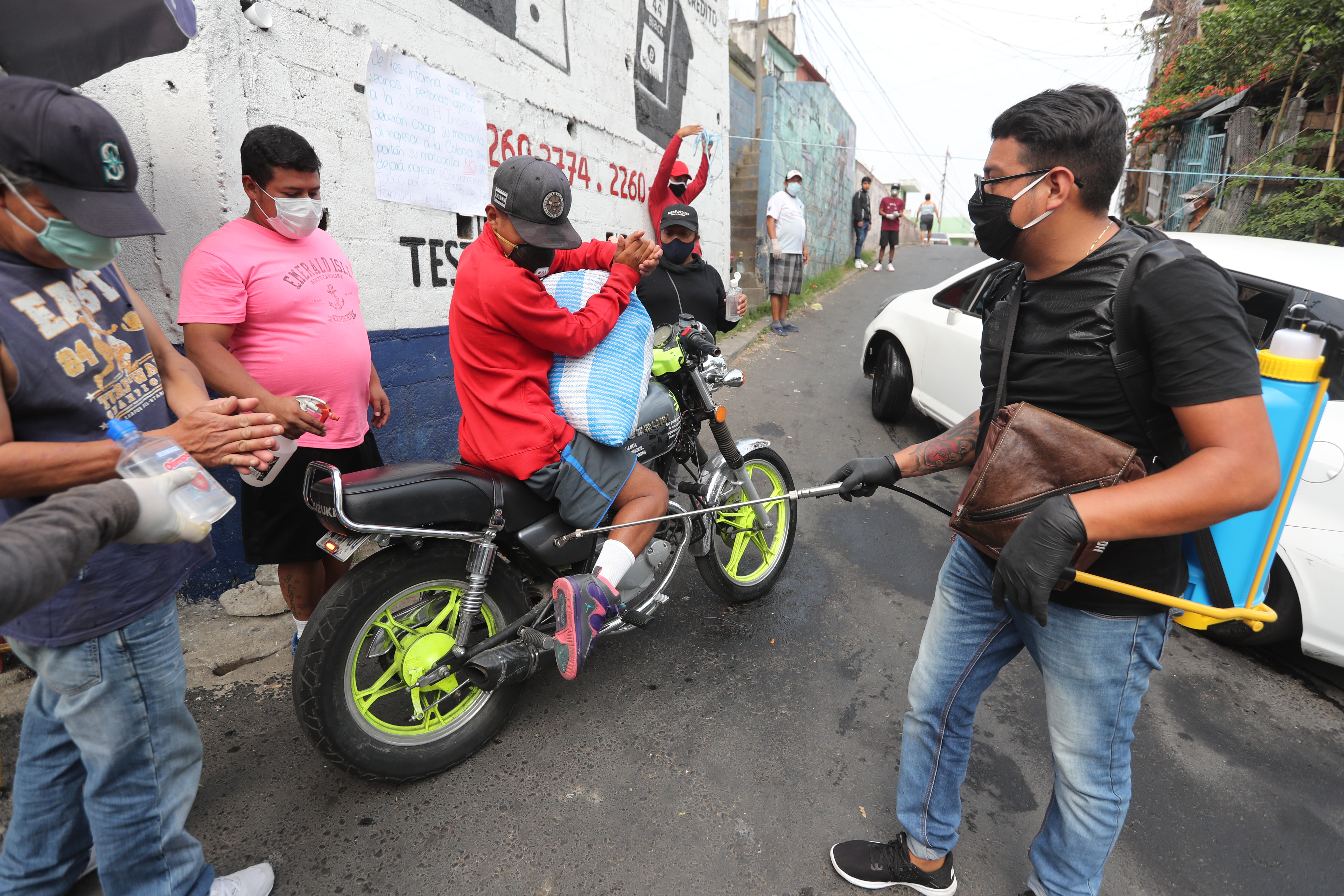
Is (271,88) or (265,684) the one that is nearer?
(265,684)

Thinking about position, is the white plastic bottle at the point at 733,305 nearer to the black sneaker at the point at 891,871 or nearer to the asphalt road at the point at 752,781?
the asphalt road at the point at 752,781

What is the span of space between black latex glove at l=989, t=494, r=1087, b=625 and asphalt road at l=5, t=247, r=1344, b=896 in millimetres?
1164

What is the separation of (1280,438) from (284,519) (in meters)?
2.95

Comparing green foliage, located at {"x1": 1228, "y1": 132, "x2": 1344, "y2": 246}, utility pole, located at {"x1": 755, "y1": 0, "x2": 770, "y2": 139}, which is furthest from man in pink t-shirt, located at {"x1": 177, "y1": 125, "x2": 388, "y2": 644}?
utility pole, located at {"x1": 755, "y1": 0, "x2": 770, "y2": 139}

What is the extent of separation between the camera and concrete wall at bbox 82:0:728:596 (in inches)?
108

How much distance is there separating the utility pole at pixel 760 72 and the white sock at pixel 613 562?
10.00 m

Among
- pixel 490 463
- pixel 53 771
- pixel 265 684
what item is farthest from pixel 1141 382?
pixel 265 684

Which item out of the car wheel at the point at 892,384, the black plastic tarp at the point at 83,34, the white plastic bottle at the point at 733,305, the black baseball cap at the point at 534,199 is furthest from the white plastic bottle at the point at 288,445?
the car wheel at the point at 892,384

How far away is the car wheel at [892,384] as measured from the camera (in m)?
5.80

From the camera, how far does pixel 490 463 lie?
2340 mm

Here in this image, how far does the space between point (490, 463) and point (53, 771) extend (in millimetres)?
1339

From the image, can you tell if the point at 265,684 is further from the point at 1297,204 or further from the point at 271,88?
the point at 1297,204

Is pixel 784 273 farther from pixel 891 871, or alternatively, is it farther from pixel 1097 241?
pixel 891 871

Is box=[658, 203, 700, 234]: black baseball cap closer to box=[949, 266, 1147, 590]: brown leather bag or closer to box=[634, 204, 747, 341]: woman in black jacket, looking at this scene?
box=[634, 204, 747, 341]: woman in black jacket
